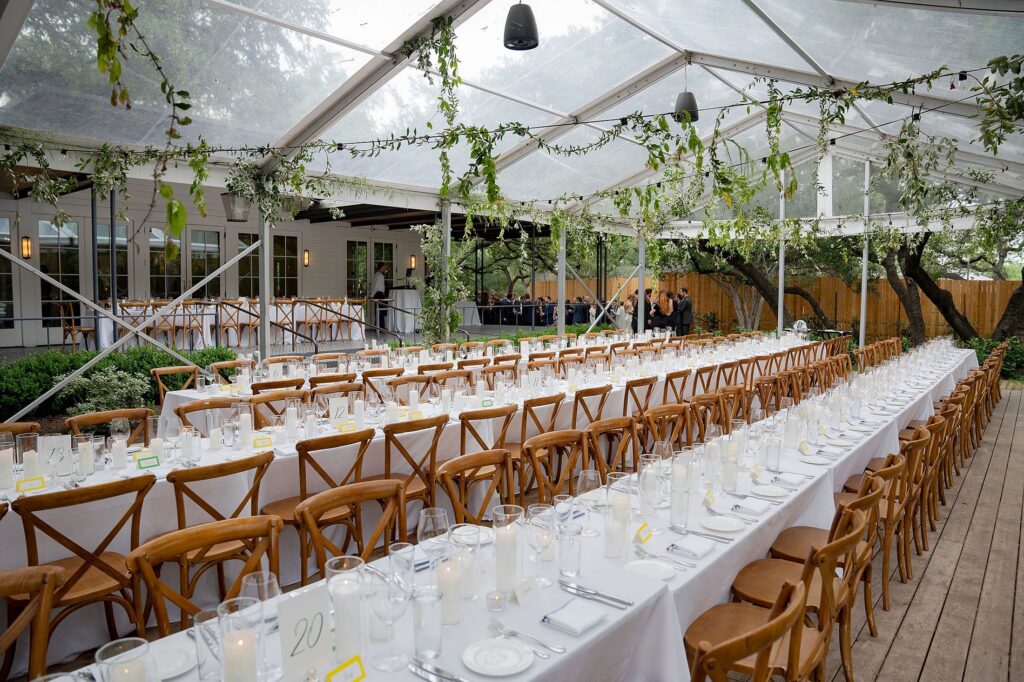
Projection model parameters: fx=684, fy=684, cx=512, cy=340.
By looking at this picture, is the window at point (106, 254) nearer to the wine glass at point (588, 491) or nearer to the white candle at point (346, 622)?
the wine glass at point (588, 491)

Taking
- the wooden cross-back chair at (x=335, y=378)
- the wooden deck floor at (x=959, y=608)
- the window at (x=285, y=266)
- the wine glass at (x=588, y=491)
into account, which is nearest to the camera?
the wine glass at (x=588, y=491)

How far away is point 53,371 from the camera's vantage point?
8031mm

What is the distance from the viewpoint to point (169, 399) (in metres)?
6.26

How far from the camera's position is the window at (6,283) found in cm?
1366

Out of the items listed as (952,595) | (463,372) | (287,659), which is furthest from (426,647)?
(463,372)

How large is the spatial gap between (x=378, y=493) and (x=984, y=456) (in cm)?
711

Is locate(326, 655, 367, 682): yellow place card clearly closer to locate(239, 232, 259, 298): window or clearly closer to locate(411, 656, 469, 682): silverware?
locate(411, 656, 469, 682): silverware

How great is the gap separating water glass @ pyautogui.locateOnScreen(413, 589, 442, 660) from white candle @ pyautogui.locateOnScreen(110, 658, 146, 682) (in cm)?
64

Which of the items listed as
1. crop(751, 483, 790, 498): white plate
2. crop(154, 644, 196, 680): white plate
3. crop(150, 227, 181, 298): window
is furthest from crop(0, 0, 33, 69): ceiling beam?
crop(150, 227, 181, 298): window

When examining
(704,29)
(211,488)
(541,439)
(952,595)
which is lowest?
(952,595)

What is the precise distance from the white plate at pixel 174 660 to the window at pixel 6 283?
1489 cm

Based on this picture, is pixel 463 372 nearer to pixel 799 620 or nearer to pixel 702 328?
pixel 799 620

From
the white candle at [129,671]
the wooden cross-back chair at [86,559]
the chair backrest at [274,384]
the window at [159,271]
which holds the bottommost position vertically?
the wooden cross-back chair at [86,559]

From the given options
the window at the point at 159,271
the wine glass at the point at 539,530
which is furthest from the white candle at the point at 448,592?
the window at the point at 159,271
